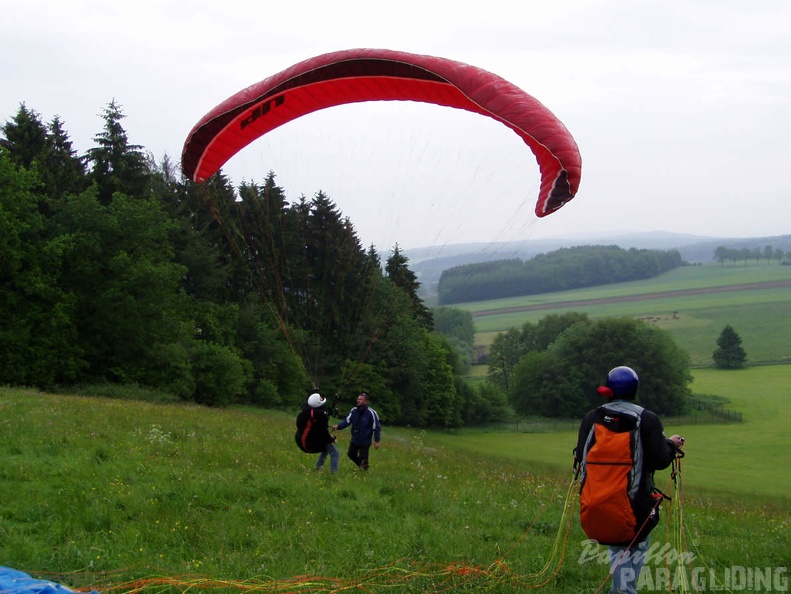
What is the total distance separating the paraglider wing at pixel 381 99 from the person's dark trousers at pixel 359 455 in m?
4.51

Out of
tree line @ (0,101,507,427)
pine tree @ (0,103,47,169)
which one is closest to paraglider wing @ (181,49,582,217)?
tree line @ (0,101,507,427)

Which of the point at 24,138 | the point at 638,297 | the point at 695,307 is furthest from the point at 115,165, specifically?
the point at 638,297

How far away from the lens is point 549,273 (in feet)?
506

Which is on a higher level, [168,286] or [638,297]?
[168,286]

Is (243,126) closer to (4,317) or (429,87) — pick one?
(429,87)

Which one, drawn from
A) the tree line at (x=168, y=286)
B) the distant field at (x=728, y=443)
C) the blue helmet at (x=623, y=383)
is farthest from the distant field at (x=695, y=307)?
the blue helmet at (x=623, y=383)

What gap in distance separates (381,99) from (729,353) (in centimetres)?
8502

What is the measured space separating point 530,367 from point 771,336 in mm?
46164

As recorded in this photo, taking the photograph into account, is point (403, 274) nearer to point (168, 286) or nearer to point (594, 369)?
point (168, 286)

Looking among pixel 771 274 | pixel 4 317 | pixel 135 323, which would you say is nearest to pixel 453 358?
pixel 135 323

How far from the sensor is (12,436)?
34.5ft

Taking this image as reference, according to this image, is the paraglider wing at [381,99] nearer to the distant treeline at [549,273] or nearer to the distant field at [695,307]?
the distant field at [695,307]

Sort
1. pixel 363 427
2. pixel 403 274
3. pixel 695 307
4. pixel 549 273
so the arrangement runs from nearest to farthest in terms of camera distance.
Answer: pixel 363 427
pixel 403 274
pixel 695 307
pixel 549 273

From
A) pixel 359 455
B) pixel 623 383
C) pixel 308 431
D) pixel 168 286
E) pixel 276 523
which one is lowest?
pixel 359 455
